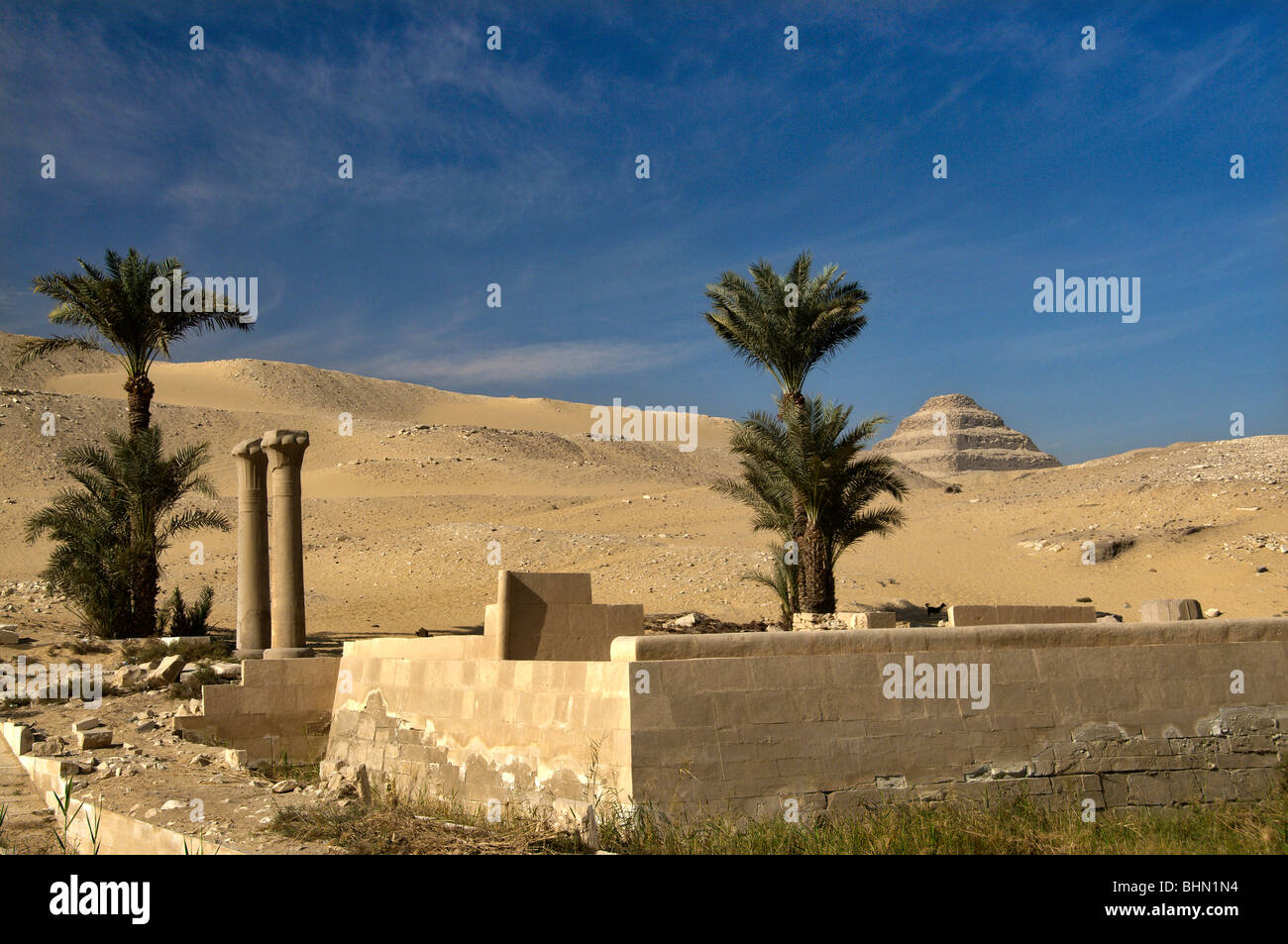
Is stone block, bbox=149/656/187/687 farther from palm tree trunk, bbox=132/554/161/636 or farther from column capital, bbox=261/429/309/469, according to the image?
palm tree trunk, bbox=132/554/161/636

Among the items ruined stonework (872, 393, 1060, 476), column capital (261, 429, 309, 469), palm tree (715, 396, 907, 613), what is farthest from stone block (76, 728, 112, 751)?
ruined stonework (872, 393, 1060, 476)

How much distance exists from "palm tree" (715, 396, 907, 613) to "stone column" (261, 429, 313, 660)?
8884 mm

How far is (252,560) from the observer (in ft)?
56.6

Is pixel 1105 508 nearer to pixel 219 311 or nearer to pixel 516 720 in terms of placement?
pixel 219 311

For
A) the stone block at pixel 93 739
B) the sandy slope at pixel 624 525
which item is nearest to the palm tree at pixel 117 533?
the sandy slope at pixel 624 525

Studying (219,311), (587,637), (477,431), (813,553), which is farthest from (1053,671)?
(477,431)

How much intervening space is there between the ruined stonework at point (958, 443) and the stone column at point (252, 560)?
8770 centimetres

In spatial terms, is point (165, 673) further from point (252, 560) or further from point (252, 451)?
point (252, 451)

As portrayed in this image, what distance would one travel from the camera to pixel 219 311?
21250 millimetres

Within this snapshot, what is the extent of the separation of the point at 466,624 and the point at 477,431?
4500cm

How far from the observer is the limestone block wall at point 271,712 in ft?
43.8

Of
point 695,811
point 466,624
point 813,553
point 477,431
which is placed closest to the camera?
point 695,811

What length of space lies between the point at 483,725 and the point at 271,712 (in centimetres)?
528
